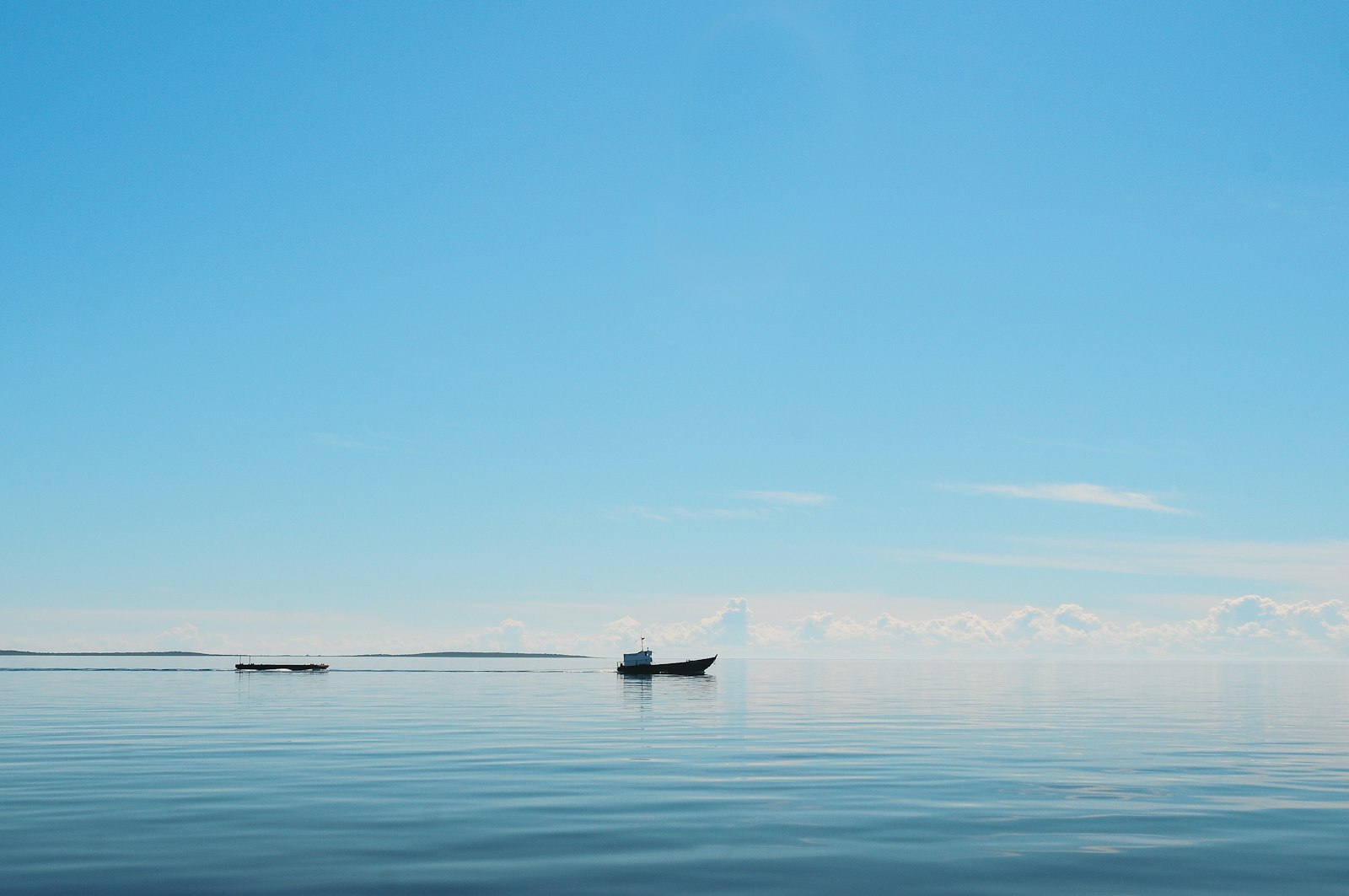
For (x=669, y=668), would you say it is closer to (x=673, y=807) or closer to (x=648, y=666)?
(x=648, y=666)

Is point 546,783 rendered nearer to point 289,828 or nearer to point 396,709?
point 289,828

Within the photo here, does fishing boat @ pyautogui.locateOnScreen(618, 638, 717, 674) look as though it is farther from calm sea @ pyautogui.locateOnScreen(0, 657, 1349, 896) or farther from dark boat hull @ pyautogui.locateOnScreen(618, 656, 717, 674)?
calm sea @ pyautogui.locateOnScreen(0, 657, 1349, 896)

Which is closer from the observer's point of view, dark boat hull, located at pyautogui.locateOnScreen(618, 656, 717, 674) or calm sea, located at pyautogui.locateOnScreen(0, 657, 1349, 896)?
calm sea, located at pyautogui.locateOnScreen(0, 657, 1349, 896)

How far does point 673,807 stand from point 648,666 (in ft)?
447

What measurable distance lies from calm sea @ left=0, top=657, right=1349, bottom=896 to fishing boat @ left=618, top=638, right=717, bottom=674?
96.4 m

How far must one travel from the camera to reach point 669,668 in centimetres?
16688

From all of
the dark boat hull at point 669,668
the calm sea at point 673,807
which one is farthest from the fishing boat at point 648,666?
the calm sea at point 673,807

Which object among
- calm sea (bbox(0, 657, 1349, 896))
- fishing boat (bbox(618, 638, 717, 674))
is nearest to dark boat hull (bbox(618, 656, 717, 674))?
fishing boat (bbox(618, 638, 717, 674))

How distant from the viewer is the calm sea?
21438 mm

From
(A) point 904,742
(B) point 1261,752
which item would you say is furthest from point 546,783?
(B) point 1261,752

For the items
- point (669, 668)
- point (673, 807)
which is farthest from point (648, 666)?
point (673, 807)

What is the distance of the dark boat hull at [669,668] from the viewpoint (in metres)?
164

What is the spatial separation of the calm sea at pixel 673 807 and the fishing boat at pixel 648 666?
96397 mm

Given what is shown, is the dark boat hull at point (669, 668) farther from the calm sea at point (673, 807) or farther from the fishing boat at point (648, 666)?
the calm sea at point (673, 807)
